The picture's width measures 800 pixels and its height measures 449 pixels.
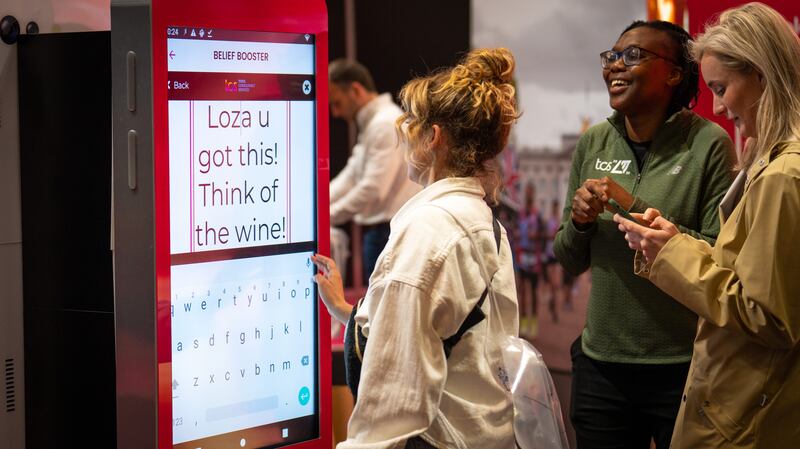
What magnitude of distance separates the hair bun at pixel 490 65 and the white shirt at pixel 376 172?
10.9 feet

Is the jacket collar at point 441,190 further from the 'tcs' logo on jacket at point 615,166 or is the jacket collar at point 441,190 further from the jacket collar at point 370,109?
the jacket collar at point 370,109

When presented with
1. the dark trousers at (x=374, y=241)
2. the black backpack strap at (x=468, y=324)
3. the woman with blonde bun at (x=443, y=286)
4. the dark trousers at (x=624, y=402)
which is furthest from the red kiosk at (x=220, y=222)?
the dark trousers at (x=374, y=241)

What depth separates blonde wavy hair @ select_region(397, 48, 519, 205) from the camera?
193cm

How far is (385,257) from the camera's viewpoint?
184 centimetres

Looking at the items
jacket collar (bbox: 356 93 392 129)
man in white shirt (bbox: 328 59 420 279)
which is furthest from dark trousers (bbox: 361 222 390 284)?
jacket collar (bbox: 356 93 392 129)

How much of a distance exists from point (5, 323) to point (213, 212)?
0.63 m

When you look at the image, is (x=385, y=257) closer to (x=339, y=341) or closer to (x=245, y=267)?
(x=245, y=267)

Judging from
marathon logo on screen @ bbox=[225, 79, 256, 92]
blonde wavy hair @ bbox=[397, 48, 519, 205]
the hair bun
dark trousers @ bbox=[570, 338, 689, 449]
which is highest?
the hair bun

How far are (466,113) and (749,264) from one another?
66 centimetres

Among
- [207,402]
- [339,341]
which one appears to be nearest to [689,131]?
[207,402]

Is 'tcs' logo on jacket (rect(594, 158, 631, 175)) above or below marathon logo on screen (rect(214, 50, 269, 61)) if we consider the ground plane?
below

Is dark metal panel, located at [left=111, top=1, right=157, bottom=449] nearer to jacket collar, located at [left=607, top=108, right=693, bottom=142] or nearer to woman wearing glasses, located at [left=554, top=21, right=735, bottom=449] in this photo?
woman wearing glasses, located at [left=554, top=21, right=735, bottom=449]

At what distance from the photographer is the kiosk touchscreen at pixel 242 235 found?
6.81 ft

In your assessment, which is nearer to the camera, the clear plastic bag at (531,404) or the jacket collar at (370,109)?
the clear plastic bag at (531,404)
